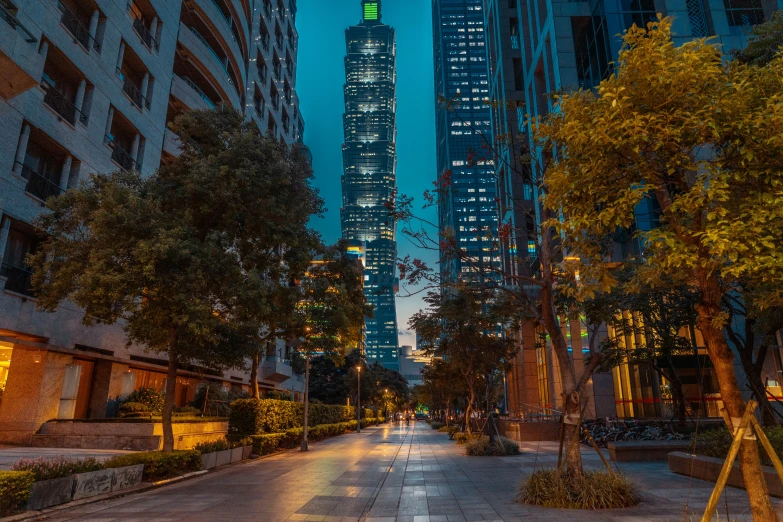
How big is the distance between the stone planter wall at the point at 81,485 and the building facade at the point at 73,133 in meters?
9.34

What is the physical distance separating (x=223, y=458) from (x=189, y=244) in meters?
9.33

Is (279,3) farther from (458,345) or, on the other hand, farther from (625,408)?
(625,408)

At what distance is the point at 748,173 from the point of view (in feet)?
21.3

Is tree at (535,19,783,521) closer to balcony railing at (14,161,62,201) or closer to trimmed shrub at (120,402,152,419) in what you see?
Result: balcony railing at (14,161,62,201)

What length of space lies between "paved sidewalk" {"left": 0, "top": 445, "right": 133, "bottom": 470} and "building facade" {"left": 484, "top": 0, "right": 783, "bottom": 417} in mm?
16941

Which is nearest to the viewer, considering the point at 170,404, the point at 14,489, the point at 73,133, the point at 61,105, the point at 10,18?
the point at 14,489

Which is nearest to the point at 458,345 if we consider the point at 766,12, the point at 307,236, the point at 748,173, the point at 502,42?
the point at 307,236

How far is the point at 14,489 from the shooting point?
9.32 metres

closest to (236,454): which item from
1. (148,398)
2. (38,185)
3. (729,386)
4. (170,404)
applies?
(170,404)

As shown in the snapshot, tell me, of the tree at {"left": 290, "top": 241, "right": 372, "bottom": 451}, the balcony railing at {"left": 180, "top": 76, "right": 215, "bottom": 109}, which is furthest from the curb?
the balcony railing at {"left": 180, "top": 76, "right": 215, "bottom": 109}

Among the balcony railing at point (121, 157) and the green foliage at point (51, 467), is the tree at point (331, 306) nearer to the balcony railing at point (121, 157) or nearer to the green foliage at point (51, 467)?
the balcony railing at point (121, 157)

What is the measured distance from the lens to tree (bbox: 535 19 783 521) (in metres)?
6.00

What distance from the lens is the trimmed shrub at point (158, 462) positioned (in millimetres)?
12870

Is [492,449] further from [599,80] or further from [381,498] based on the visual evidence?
[599,80]
